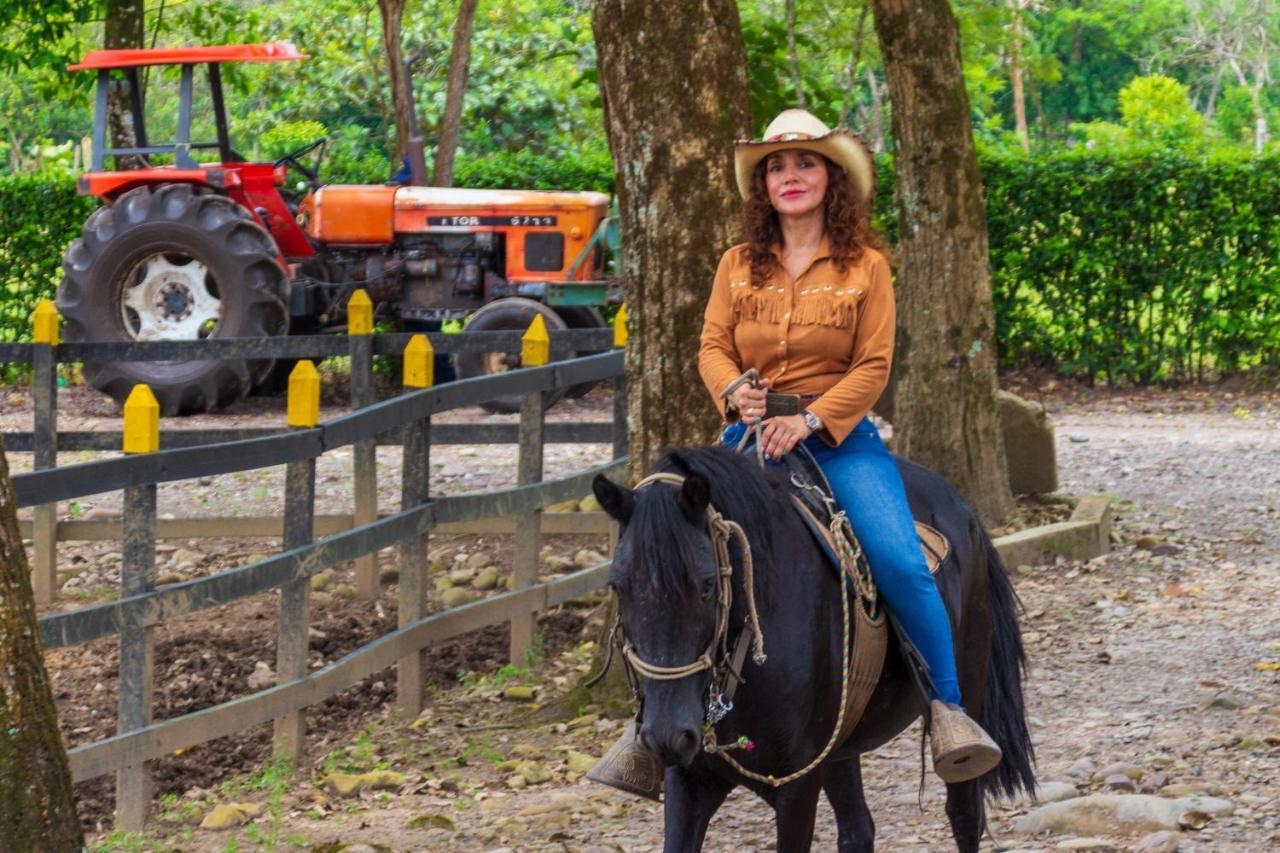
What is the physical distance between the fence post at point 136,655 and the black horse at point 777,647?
258cm

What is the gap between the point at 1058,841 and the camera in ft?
17.6

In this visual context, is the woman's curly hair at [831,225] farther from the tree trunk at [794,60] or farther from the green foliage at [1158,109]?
the green foliage at [1158,109]

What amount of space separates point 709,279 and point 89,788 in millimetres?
3210

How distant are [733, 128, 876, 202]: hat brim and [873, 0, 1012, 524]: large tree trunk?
492 centimetres

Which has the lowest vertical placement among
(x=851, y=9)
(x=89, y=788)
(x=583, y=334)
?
(x=89, y=788)

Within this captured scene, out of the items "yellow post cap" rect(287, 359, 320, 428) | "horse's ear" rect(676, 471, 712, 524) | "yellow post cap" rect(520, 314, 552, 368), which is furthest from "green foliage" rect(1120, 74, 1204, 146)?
"horse's ear" rect(676, 471, 712, 524)

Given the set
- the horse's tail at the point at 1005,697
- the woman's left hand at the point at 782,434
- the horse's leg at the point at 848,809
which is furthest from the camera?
the horse's tail at the point at 1005,697

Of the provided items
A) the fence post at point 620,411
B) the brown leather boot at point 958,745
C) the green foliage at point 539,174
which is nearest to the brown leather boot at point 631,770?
the brown leather boot at point 958,745

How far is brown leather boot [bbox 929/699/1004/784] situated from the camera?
4461 millimetres

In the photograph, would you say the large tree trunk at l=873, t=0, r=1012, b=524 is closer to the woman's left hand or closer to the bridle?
the woman's left hand

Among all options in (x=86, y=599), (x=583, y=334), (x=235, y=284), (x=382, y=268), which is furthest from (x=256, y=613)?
(x=382, y=268)

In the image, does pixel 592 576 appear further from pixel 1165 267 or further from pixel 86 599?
pixel 1165 267

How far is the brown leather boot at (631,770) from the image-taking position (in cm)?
418

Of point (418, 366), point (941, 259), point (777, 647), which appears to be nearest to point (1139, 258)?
point (941, 259)
